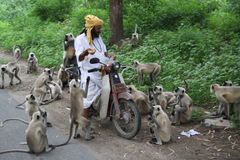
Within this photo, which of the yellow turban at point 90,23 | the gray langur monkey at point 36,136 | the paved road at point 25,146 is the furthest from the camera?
the yellow turban at point 90,23

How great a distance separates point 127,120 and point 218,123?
2034 millimetres

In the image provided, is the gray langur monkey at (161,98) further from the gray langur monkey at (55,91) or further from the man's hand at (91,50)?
the gray langur monkey at (55,91)

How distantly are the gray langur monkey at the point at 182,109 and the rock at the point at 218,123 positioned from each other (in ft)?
1.36

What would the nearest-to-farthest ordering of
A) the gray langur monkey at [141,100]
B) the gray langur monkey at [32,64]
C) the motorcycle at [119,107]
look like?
the motorcycle at [119,107]
the gray langur monkey at [141,100]
the gray langur monkey at [32,64]

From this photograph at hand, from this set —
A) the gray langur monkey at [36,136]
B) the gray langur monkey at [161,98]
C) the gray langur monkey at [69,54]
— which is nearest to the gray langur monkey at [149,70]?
the gray langur monkey at [69,54]

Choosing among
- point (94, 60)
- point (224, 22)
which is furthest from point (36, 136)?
point (224, 22)

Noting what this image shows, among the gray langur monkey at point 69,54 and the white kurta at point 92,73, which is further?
the gray langur monkey at point 69,54

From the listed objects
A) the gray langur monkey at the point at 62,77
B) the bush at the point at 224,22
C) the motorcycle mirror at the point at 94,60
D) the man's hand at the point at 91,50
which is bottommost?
the gray langur monkey at the point at 62,77

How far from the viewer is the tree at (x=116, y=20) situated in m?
16.8

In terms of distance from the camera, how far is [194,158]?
777cm

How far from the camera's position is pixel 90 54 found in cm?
895

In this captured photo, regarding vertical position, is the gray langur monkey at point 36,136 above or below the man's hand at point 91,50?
below

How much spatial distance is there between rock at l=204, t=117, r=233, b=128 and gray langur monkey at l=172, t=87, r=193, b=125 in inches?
16.3

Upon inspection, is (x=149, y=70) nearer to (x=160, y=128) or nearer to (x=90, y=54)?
(x=90, y=54)
